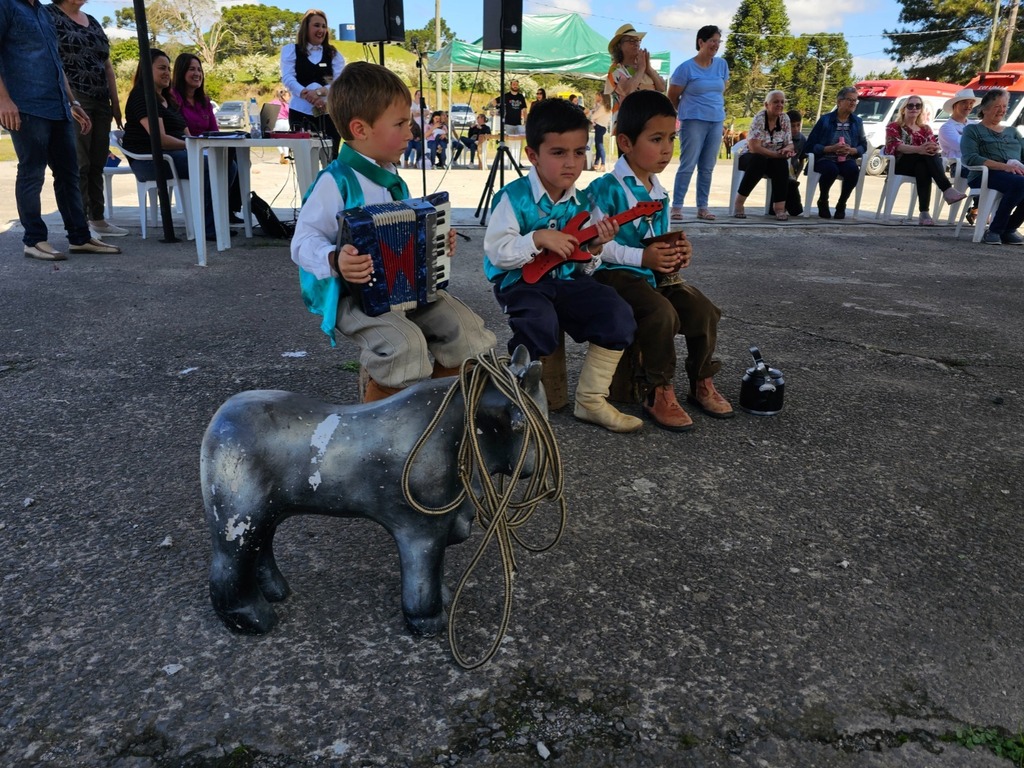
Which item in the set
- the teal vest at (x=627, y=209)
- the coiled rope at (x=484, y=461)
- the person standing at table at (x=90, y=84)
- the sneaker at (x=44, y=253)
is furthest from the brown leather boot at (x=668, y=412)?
the person standing at table at (x=90, y=84)

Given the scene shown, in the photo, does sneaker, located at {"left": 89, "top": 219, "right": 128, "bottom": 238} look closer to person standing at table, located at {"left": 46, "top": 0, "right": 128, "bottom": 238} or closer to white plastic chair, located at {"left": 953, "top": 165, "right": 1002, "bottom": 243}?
person standing at table, located at {"left": 46, "top": 0, "right": 128, "bottom": 238}

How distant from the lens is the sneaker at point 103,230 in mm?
6832

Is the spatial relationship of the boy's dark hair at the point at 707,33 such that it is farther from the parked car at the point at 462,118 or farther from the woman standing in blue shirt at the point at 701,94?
the parked car at the point at 462,118

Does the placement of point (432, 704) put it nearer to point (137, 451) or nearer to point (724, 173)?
point (137, 451)

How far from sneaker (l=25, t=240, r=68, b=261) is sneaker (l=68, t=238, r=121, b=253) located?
210 millimetres

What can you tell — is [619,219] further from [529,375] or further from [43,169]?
[43,169]

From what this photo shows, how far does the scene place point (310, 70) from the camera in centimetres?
699

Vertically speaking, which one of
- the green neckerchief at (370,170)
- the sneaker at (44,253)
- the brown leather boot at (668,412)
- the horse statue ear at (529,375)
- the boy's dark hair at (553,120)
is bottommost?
the brown leather boot at (668,412)

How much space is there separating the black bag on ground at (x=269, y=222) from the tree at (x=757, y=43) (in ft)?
142

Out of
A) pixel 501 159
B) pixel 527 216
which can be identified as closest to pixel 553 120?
pixel 527 216

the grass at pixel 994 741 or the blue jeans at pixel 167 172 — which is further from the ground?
the blue jeans at pixel 167 172

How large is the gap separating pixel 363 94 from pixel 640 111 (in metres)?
1.23

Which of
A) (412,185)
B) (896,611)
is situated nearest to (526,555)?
(896,611)

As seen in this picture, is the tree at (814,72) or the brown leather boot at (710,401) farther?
the tree at (814,72)
